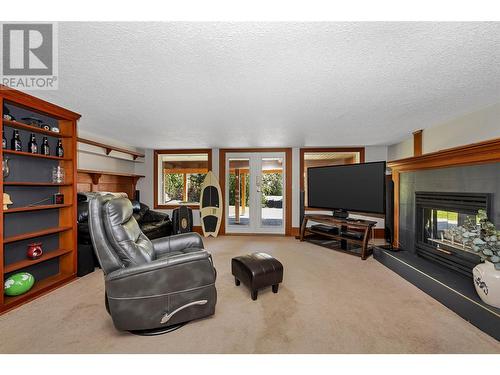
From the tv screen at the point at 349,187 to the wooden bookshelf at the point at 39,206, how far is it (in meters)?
4.07

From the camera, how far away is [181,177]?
5.84m

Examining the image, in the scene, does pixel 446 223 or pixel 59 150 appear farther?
pixel 446 223

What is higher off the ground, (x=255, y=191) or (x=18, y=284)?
(x=255, y=191)

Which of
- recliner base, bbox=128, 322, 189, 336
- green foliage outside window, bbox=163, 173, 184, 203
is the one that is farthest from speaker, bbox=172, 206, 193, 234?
recliner base, bbox=128, 322, 189, 336

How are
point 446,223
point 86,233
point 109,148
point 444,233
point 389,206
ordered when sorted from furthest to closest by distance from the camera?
point 109,148 < point 389,206 < point 86,233 < point 446,223 < point 444,233

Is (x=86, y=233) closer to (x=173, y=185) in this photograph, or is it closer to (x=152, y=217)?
(x=152, y=217)

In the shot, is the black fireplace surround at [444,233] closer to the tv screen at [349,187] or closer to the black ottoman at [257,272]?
the tv screen at [349,187]

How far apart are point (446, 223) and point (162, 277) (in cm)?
345

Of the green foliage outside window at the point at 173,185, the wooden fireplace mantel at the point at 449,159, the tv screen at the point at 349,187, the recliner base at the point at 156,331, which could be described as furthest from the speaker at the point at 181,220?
the wooden fireplace mantel at the point at 449,159

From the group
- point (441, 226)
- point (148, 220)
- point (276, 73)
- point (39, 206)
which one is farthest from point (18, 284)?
point (441, 226)

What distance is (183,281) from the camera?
1703mm
